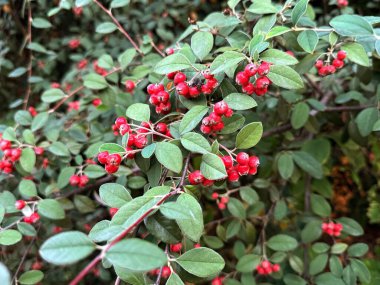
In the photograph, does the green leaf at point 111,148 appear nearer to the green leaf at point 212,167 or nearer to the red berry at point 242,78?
the green leaf at point 212,167

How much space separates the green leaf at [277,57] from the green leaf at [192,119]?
211 mm

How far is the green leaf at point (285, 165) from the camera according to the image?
1.58 meters

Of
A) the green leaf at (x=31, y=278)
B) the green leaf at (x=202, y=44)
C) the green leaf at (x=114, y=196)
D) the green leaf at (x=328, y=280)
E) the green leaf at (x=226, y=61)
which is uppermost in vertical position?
the green leaf at (x=226, y=61)

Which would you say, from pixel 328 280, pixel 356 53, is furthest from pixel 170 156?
pixel 328 280

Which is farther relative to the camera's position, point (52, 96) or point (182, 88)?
point (52, 96)

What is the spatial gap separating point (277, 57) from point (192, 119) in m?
0.27

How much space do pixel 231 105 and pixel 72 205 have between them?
2.72 feet

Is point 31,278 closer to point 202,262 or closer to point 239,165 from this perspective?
point 202,262

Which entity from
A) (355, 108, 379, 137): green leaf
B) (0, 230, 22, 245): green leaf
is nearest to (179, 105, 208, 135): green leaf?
(0, 230, 22, 245): green leaf

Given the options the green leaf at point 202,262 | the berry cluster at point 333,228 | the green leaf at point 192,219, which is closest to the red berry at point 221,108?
the green leaf at point 192,219

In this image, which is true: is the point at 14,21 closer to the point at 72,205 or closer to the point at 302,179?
the point at 72,205

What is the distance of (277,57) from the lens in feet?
3.24

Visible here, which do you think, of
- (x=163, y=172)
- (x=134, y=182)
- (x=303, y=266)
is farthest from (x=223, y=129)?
(x=303, y=266)

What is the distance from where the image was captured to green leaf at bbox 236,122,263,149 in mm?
992
